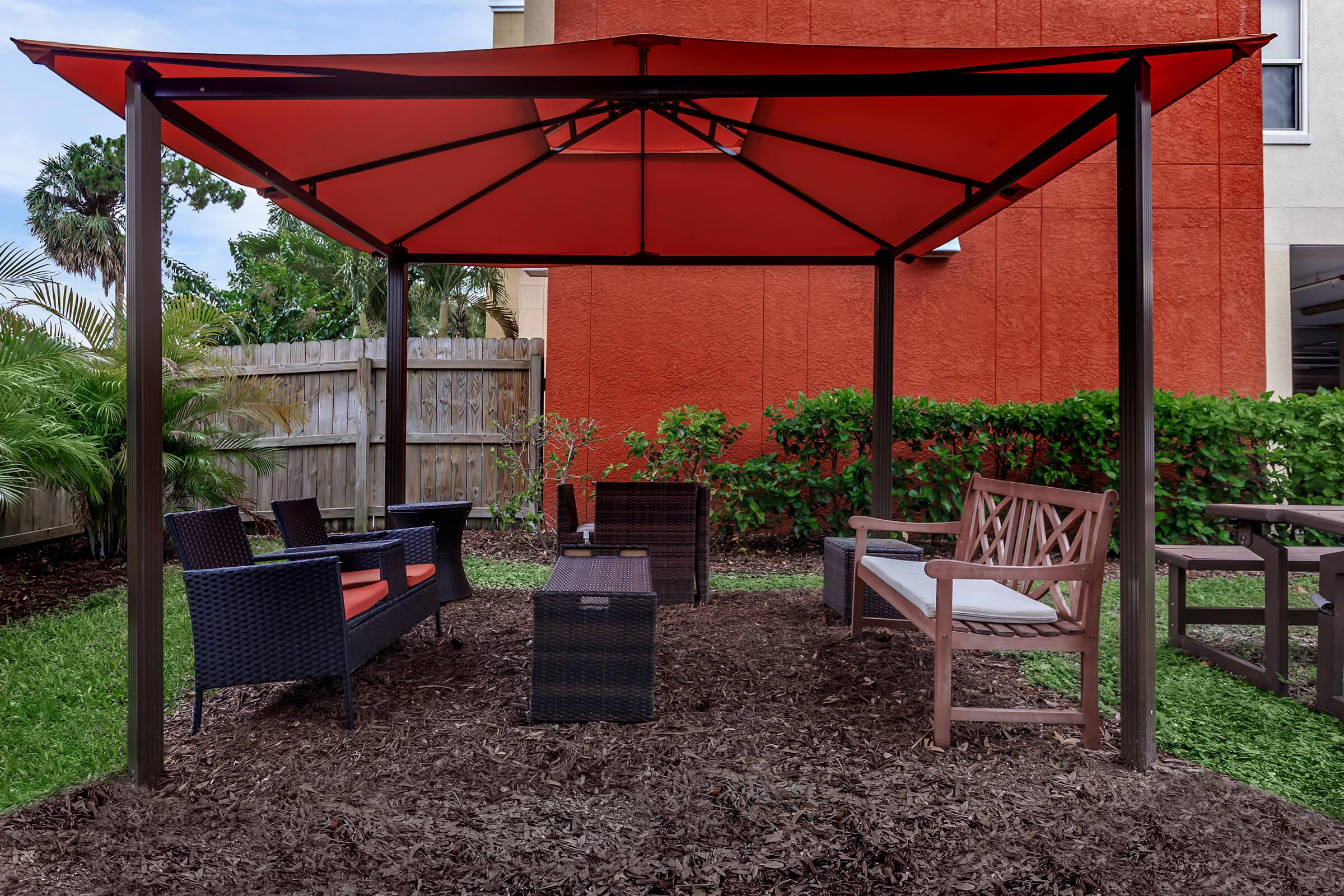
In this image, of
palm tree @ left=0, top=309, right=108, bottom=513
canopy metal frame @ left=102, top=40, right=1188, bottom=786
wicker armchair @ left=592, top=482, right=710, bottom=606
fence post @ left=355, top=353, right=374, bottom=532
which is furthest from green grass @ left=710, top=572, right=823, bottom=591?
palm tree @ left=0, top=309, right=108, bottom=513

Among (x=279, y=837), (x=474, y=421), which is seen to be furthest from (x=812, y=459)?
(x=279, y=837)

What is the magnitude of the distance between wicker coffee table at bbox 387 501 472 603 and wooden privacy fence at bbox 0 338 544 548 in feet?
11.0

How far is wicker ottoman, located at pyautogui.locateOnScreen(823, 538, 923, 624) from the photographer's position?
15.5 ft

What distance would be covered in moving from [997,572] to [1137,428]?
788 mm

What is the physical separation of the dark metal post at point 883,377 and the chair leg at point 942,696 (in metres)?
2.77

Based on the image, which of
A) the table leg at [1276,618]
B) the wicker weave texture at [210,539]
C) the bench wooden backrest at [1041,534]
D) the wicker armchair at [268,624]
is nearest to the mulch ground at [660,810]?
the wicker armchair at [268,624]

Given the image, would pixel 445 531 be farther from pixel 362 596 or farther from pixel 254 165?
pixel 254 165

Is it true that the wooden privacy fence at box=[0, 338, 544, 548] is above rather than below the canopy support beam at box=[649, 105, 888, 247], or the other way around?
below

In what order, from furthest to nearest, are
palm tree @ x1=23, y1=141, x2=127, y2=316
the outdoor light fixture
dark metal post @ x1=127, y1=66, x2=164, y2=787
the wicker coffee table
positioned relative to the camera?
palm tree @ x1=23, y1=141, x2=127, y2=316 → the outdoor light fixture → the wicker coffee table → dark metal post @ x1=127, y1=66, x2=164, y2=787

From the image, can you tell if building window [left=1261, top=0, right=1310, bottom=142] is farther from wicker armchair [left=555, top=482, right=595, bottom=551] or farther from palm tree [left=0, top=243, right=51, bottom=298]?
palm tree [left=0, top=243, right=51, bottom=298]

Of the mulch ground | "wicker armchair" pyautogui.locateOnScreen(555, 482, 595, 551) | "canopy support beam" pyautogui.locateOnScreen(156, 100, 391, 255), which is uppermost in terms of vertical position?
"canopy support beam" pyautogui.locateOnScreen(156, 100, 391, 255)

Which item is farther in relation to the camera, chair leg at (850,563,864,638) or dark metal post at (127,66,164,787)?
chair leg at (850,563,864,638)

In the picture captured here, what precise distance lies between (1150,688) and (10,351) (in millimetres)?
7039

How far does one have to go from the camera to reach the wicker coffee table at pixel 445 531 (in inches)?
197
